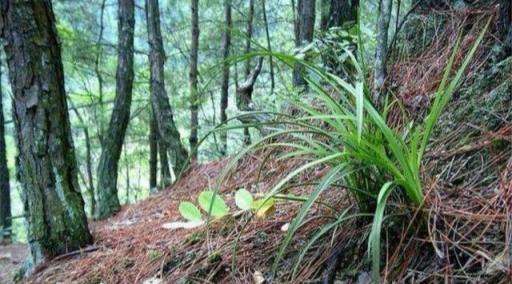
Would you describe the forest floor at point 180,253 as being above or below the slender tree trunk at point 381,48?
below

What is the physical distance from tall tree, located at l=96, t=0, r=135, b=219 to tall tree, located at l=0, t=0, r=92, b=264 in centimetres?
272

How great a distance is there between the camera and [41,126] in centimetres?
220

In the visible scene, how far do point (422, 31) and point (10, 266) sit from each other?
11.7ft

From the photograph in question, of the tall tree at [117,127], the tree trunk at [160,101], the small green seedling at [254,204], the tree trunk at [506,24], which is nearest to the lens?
the small green seedling at [254,204]

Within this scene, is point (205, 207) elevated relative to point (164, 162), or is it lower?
elevated

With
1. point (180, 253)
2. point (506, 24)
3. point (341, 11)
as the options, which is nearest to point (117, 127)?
point (341, 11)

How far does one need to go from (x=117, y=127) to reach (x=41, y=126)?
2810mm

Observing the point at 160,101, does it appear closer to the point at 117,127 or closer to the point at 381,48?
the point at 117,127

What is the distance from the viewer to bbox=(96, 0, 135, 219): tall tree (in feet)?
16.3

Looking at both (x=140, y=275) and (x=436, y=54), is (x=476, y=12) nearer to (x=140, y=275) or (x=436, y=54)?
(x=436, y=54)

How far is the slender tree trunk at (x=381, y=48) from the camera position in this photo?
75.4 inches

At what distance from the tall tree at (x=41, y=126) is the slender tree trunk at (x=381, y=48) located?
1574 mm

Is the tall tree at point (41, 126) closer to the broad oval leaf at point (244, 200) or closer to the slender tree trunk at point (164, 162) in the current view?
the broad oval leaf at point (244, 200)

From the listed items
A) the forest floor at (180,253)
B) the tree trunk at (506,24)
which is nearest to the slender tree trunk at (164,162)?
the forest floor at (180,253)
